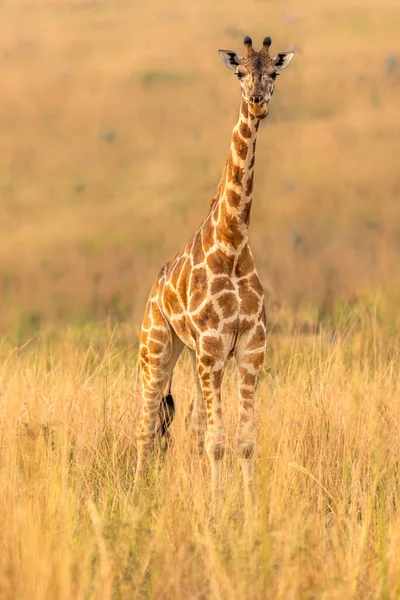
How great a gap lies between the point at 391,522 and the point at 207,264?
1.63 m

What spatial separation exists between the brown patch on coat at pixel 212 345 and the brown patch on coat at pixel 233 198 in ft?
2.31

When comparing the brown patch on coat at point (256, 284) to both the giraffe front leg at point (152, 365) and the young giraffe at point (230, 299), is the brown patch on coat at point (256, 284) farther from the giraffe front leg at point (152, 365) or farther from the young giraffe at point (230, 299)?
the giraffe front leg at point (152, 365)

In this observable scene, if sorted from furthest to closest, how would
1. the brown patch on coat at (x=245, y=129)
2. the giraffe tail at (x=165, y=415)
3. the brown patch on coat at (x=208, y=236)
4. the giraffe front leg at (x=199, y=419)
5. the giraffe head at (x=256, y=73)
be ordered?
1. the giraffe tail at (x=165, y=415)
2. the giraffe front leg at (x=199, y=419)
3. the brown patch on coat at (x=208, y=236)
4. the brown patch on coat at (x=245, y=129)
5. the giraffe head at (x=256, y=73)

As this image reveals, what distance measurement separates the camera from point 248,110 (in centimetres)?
561

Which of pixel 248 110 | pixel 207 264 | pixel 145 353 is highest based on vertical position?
pixel 248 110

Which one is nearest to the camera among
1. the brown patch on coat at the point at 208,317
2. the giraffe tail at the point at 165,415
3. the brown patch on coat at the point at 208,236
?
the brown patch on coat at the point at 208,317

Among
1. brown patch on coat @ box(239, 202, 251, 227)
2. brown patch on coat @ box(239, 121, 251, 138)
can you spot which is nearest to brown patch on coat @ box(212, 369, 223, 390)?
brown patch on coat @ box(239, 202, 251, 227)

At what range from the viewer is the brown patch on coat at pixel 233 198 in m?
5.90

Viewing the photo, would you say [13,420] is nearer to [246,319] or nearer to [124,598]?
[246,319]

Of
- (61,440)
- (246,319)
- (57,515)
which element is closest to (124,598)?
(57,515)

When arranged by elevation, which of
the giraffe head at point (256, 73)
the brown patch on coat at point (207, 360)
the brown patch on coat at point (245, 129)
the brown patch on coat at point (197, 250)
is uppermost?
the giraffe head at point (256, 73)

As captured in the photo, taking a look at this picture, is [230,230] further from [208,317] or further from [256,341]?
[256,341]

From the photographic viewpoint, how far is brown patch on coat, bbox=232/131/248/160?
229 inches

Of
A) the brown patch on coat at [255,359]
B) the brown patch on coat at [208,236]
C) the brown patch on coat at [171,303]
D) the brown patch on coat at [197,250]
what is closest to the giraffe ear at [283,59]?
the brown patch on coat at [208,236]
